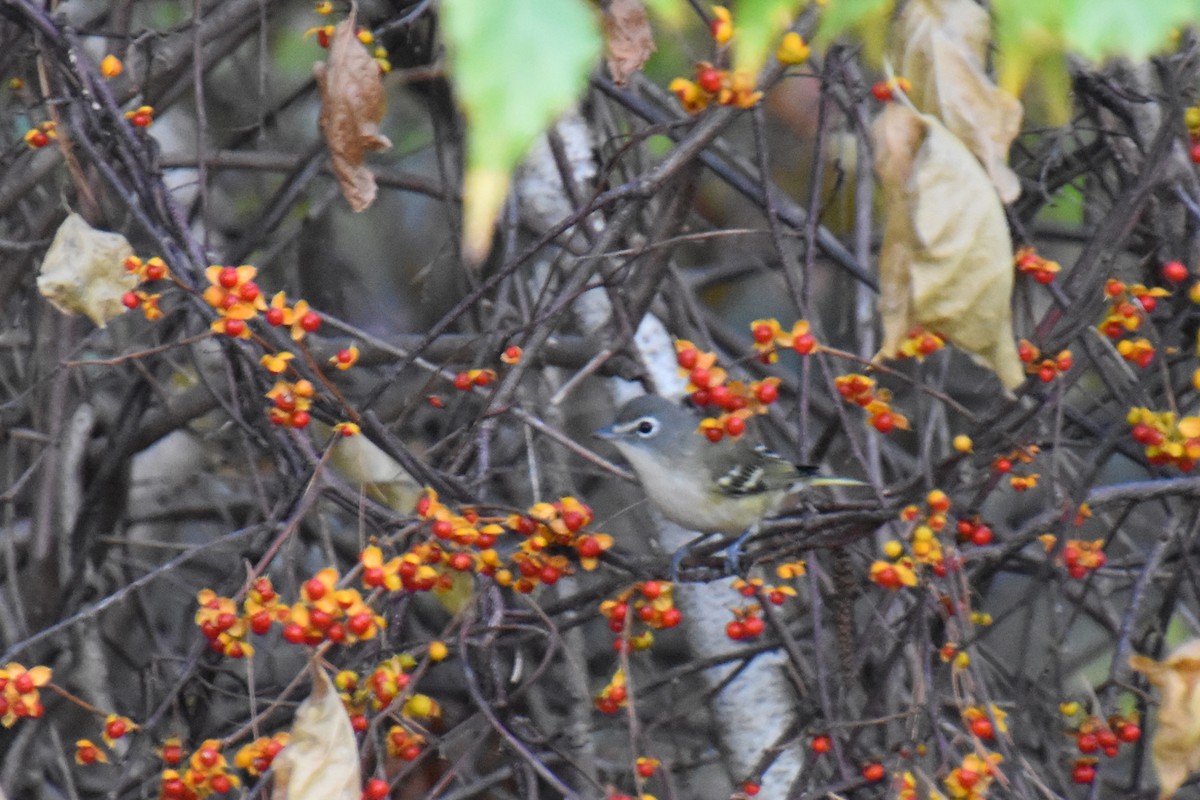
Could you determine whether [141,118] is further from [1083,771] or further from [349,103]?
[1083,771]

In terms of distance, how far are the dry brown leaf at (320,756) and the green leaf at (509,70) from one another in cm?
136

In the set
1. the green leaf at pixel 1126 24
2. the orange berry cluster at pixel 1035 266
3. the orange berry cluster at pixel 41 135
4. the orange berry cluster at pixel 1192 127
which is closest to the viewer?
the green leaf at pixel 1126 24

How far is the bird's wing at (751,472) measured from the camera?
4.10 meters

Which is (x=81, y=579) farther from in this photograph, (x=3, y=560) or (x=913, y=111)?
(x=913, y=111)

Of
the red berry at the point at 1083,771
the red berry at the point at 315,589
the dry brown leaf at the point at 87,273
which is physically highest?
the dry brown leaf at the point at 87,273

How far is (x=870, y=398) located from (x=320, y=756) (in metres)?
1.39

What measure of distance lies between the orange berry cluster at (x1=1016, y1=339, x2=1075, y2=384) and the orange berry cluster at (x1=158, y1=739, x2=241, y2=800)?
1.79 m

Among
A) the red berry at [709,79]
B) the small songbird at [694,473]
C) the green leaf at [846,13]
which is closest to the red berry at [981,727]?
the small songbird at [694,473]

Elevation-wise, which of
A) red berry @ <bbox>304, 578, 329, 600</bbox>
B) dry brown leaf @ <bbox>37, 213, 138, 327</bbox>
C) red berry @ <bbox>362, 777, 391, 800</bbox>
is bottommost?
red berry @ <bbox>362, 777, 391, 800</bbox>

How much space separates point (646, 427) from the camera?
13.3ft

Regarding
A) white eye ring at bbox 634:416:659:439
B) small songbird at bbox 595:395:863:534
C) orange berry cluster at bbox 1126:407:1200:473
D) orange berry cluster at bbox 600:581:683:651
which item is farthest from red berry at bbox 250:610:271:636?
orange berry cluster at bbox 1126:407:1200:473

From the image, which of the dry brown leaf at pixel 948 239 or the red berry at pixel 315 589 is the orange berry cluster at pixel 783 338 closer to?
the dry brown leaf at pixel 948 239

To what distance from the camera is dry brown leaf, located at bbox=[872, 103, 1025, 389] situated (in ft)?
6.40

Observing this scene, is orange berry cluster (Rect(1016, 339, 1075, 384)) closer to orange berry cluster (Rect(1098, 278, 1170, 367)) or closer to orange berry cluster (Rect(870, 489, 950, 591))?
orange berry cluster (Rect(1098, 278, 1170, 367))
